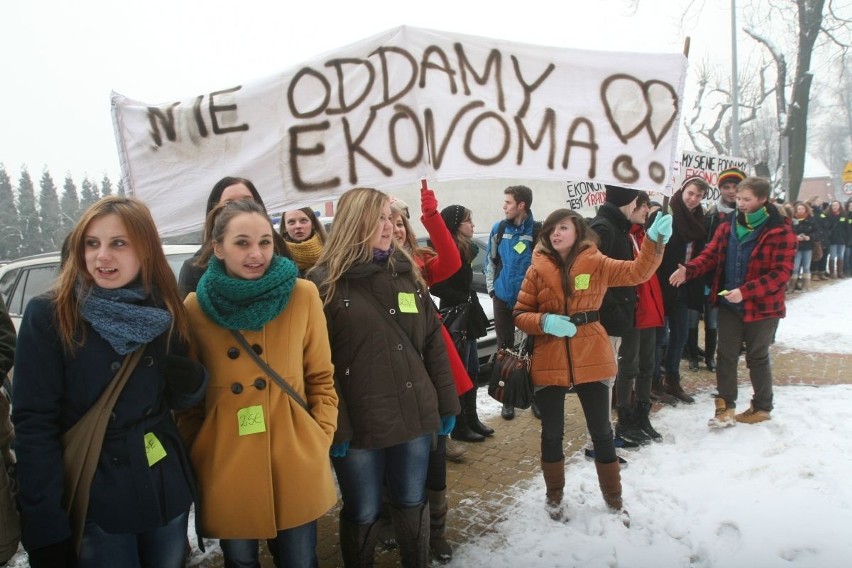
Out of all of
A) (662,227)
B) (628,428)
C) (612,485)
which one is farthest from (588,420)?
(628,428)

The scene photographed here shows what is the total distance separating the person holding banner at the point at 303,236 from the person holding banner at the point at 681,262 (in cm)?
380

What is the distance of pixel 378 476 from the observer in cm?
270

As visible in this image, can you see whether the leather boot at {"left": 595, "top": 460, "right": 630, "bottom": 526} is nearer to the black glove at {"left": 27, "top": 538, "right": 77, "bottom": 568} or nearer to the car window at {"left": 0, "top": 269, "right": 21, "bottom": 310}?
the black glove at {"left": 27, "top": 538, "right": 77, "bottom": 568}

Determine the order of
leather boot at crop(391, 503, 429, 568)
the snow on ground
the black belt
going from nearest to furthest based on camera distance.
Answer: leather boot at crop(391, 503, 429, 568) < the snow on ground < the black belt

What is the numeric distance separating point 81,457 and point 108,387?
0.25 m

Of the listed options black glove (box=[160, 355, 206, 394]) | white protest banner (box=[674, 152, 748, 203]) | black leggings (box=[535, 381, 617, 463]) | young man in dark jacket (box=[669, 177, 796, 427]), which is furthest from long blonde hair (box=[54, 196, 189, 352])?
white protest banner (box=[674, 152, 748, 203])

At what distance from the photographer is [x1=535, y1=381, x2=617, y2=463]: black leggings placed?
3492mm

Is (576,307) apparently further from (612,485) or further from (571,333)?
(612,485)

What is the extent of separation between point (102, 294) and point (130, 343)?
0.20 meters

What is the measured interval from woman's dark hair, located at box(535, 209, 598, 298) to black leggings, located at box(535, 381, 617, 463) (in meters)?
0.62

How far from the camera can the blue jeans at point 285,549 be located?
7.63ft

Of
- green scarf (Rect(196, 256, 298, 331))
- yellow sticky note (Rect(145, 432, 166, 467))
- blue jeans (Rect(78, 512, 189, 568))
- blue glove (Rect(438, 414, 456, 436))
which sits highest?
green scarf (Rect(196, 256, 298, 331))

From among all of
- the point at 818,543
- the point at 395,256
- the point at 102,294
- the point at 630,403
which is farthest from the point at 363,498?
the point at 630,403

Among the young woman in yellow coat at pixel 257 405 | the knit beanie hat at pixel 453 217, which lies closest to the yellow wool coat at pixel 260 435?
the young woman in yellow coat at pixel 257 405
